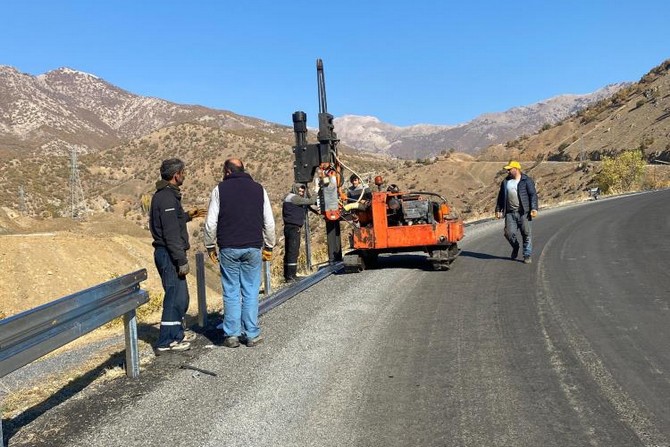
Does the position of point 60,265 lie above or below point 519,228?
below

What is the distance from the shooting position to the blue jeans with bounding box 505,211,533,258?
1160 cm

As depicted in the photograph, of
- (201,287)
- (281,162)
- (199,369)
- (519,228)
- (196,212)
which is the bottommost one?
(199,369)

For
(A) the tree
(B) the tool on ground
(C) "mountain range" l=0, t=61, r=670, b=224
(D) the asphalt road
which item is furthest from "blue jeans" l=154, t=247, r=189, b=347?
(C) "mountain range" l=0, t=61, r=670, b=224

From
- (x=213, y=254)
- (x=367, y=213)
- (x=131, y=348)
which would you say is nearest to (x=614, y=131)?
(x=367, y=213)

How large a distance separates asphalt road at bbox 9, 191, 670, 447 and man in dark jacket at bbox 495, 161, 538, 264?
8.17 ft

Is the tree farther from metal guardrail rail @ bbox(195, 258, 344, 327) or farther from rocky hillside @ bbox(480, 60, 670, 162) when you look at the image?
metal guardrail rail @ bbox(195, 258, 344, 327)

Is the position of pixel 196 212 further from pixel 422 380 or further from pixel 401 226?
pixel 401 226

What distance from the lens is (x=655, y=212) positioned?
20.5m

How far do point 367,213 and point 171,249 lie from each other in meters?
6.17

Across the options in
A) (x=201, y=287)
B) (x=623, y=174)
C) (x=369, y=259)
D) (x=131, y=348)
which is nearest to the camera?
(x=131, y=348)

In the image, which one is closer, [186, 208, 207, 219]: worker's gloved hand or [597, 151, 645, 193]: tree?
[186, 208, 207, 219]: worker's gloved hand

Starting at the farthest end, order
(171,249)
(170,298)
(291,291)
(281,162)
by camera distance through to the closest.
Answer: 1. (281,162)
2. (291,291)
3. (170,298)
4. (171,249)

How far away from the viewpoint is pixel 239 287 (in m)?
6.61

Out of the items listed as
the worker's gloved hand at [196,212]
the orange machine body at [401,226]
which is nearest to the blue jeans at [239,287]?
the worker's gloved hand at [196,212]
